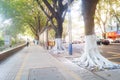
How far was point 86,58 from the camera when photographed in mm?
15305

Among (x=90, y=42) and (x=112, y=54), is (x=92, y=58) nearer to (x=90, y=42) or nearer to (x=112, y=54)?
(x=90, y=42)

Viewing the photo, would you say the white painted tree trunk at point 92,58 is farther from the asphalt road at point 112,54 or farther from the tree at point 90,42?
the asphalt road at point 112,54

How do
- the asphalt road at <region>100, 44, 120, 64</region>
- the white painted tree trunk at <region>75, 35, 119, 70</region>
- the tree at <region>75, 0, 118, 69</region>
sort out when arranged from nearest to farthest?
the white painted tree trunk at <region>75, 35, 119, 70</region>
the tree at <region>75, 0, 118, 69</region>
the asphalt road at <region>100, 44, 120, 64</region>

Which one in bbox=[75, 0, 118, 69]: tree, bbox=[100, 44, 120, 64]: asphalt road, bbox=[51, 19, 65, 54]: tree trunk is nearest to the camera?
bbox=[75, 0, 118, 69]: tree

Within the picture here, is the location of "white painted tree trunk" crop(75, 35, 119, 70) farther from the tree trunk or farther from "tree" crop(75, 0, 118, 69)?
the tree trunk

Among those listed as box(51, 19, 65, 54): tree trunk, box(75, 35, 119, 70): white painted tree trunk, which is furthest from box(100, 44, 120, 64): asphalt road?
box(51, 19, 65, 54): tree trunk

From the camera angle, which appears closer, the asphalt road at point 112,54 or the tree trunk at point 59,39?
the asphalt road at point 112,54

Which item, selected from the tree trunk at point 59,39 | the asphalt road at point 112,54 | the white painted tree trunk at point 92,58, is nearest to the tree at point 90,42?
the white painted tree trunk at point 92,58

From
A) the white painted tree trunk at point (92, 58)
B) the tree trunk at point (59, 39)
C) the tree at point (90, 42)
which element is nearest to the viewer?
the white painted tree trunk at point (92, 58)

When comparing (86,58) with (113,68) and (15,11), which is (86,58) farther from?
(15,11)

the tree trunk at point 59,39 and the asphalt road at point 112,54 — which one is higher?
the tree trunk at point 59,39

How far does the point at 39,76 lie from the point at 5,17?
35.7m

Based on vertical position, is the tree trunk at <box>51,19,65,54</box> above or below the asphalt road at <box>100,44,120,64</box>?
above

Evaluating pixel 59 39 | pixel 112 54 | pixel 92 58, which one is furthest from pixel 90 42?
pixel 59 39
